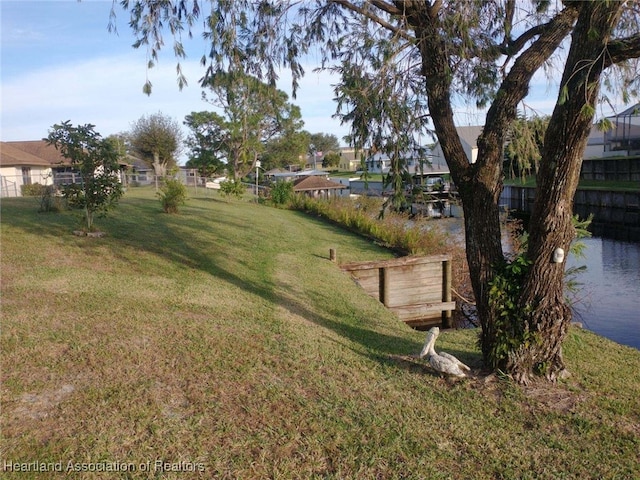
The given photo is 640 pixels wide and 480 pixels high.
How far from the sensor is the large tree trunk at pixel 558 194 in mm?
5004

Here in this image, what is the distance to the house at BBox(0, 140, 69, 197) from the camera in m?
32.5

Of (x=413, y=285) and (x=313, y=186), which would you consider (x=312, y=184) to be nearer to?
(x=313, y=186)

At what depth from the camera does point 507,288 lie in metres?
5.86

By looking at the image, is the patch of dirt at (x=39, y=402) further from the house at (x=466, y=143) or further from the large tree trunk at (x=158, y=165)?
the large tree trunk at (x=158, y=165)

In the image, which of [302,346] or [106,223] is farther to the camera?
[106,223]

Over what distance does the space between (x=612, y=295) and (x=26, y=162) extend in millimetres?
33302

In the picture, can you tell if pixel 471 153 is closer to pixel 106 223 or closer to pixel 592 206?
pixel 592 206

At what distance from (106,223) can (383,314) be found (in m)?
8.65

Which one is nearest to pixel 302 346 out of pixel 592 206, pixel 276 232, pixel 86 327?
pixel 86 327

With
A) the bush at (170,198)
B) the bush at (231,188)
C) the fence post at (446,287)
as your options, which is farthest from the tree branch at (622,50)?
the bush at (231,188)

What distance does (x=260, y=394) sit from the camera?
521cm

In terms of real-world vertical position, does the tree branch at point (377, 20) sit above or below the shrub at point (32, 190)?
above

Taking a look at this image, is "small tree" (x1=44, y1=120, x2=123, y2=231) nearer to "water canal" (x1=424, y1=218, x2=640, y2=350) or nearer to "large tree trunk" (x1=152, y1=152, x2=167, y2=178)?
"water canal" (x1=424, y1=218, x2=640, y2=350)

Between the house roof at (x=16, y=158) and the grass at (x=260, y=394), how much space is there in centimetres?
2776
